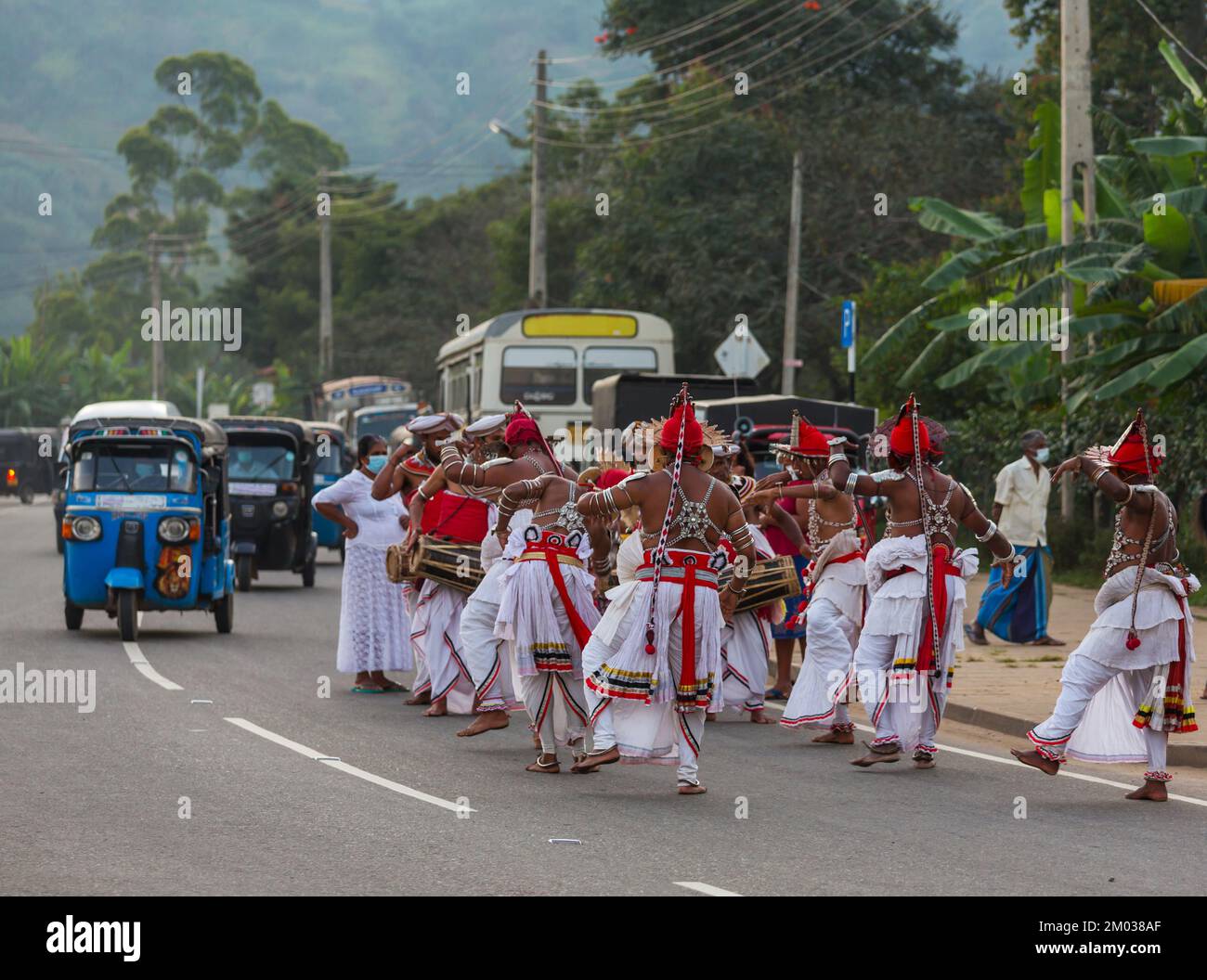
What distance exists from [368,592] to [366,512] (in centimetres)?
68

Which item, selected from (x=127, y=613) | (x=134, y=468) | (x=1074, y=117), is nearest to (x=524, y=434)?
(x=127, y=613)

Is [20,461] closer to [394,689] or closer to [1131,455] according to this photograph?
[394,689]

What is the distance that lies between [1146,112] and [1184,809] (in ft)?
111

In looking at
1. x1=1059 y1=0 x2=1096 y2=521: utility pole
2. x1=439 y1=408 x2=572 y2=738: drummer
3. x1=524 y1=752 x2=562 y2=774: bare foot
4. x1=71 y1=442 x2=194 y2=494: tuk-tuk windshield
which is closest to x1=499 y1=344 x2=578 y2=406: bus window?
x1=1059 y1=0 x2=1096 y2=521: utility pole

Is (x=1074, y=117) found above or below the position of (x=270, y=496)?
above

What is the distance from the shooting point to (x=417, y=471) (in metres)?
14.6

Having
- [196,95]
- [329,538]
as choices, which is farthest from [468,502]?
[196,95]

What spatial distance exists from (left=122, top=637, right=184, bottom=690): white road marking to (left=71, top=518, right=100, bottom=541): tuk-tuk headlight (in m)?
1.04

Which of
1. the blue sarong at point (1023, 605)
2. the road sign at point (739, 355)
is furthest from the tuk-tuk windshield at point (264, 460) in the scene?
the blue sarong at point (1023, 605)

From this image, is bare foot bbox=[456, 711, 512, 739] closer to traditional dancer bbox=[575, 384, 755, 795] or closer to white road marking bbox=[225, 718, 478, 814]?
white road marking bbox=[225, 718, 478, 814]

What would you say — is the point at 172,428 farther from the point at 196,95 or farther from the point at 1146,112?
the point at 196,95

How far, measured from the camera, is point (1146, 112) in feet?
138

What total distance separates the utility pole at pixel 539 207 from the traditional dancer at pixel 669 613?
29.9m

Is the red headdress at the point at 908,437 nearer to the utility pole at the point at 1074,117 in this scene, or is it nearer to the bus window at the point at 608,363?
the utility pole at the point at 1074,117
